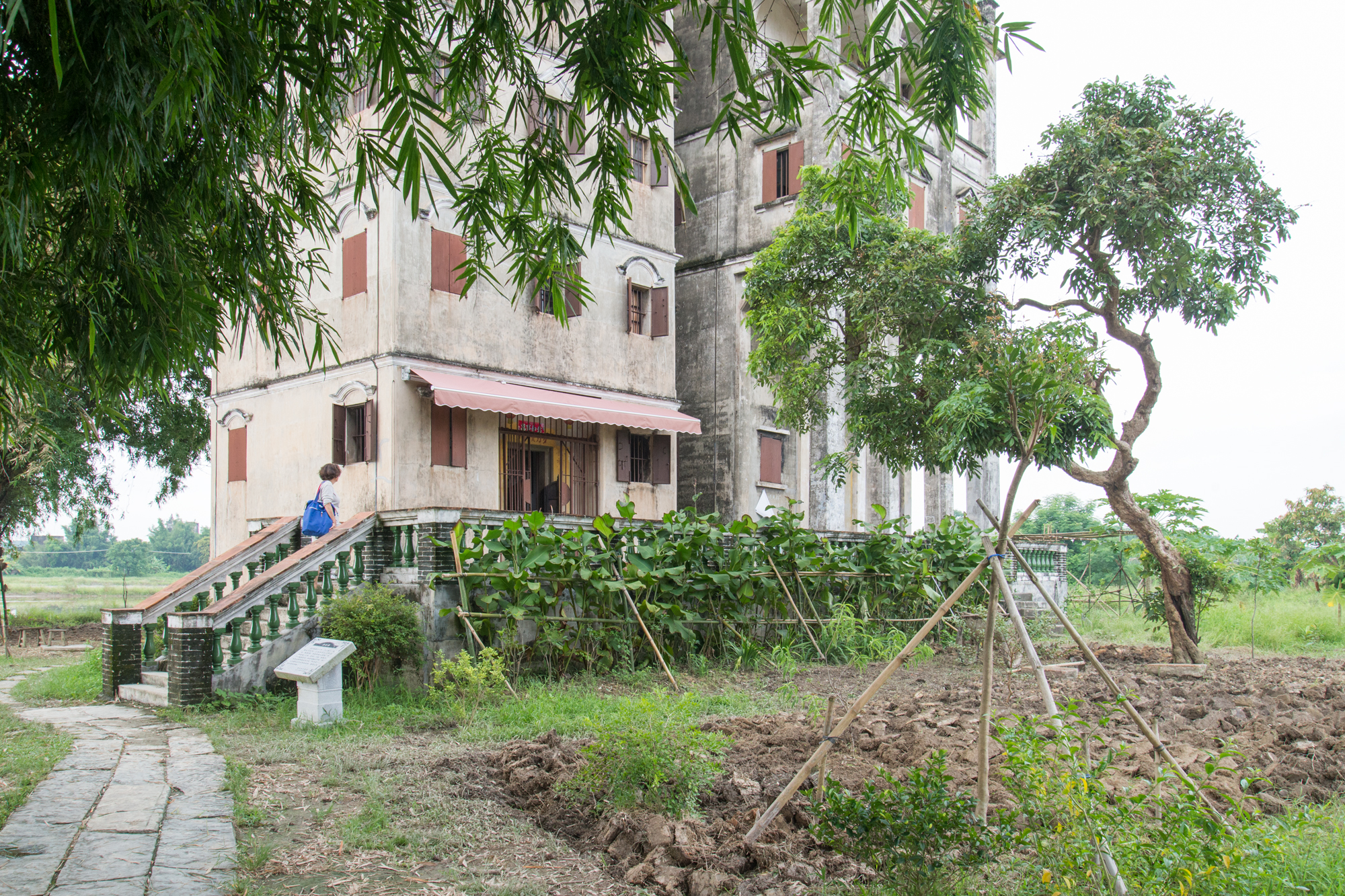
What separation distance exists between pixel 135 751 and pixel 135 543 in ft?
233

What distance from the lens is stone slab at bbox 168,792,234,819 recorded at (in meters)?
4.99

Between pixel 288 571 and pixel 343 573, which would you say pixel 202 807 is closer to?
pixel 288 571

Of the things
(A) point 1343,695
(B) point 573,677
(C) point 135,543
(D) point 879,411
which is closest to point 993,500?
(D) point 879,411

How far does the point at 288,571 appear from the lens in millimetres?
9023

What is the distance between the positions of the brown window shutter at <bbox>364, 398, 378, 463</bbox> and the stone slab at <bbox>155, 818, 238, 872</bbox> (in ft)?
30.0

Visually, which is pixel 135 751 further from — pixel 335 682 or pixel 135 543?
pixel 135 543

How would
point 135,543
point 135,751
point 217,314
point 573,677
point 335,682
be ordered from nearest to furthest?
point 217,314 < point 135,751 < point 335,682 < point 573,677 < point 135,543

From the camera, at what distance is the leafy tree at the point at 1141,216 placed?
10391 millimetres

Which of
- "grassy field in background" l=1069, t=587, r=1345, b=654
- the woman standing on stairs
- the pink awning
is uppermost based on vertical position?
the pink awning

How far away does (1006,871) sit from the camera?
4.13m

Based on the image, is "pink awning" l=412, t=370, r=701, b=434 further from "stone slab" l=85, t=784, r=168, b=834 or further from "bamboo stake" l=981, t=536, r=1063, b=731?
"bamboo stake" l=981, t=536, r=1063, b=731

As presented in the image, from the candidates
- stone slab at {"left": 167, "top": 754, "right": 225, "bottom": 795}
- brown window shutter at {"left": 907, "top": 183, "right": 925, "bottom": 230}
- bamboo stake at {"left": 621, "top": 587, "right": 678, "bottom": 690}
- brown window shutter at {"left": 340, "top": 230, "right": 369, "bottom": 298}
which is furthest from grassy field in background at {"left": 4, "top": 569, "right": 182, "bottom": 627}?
brown window shutter at {"left": 907, "top": 183, "right": 925, "bottom": 230}

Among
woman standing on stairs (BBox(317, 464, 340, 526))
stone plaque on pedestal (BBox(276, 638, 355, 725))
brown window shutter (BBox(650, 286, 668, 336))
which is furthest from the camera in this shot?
A: brown window shutter (BBox(650, 286, 668, 336))

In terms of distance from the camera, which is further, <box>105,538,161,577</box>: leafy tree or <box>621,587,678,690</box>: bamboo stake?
<box>105,538,161,577</box>: leafy tree
